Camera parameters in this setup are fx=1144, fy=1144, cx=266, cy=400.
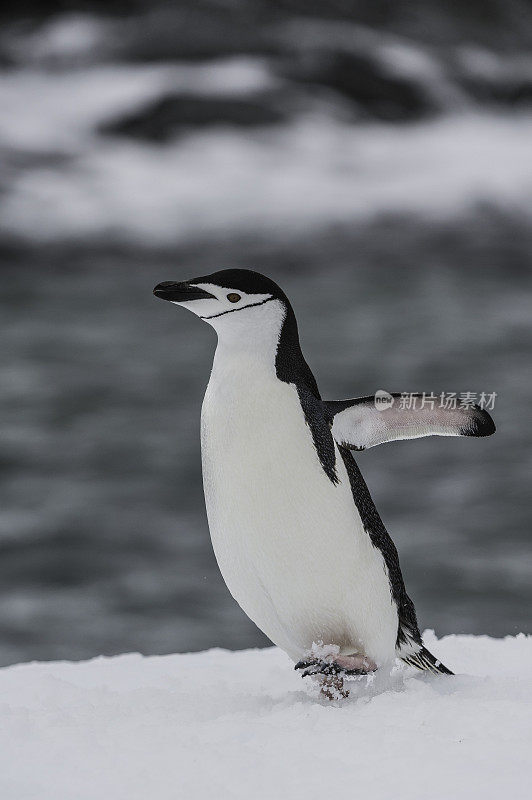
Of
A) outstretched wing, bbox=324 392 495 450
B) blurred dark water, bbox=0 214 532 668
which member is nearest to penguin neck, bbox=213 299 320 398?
outstretched wing, bbox=324 392 495 450

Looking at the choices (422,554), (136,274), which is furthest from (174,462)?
(136,274)

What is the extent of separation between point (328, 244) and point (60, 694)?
12.6 meters

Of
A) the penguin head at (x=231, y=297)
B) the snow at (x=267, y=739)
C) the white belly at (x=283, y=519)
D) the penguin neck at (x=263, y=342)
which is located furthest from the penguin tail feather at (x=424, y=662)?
the penguin head at (x=231, y=297)

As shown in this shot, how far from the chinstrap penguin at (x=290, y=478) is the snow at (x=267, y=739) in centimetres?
12

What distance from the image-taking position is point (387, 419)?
83.0 inches

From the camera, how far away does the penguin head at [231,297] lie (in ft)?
6.86

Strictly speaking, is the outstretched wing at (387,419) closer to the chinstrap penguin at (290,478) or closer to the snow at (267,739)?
the chinstrap penguin at (290,478)

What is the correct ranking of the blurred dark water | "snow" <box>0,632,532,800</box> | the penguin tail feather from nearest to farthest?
"snow" <box>0,632,532,800</box> < the penguin tail feather < the blurred dark water

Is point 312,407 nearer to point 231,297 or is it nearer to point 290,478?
point 290,478

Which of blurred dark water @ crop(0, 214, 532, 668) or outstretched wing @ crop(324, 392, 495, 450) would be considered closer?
outstretched wing @ crop(324, 392, 495, 450)

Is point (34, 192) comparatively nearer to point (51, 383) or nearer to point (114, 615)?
point (51, 383)

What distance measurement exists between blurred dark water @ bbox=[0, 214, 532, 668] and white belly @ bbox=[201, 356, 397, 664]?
451 centimetres

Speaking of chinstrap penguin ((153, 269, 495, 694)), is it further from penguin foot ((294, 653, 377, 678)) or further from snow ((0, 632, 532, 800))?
snow ((0, 632, 532, 800))

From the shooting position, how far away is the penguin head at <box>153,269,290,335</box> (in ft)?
6.86
